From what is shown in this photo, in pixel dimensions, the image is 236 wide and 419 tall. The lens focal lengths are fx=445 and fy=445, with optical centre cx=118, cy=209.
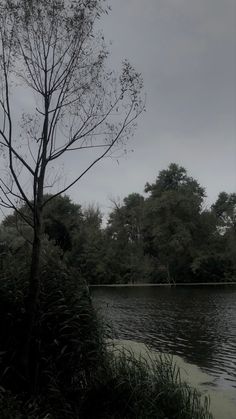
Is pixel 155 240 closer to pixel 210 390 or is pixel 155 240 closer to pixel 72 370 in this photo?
pixel 210 390

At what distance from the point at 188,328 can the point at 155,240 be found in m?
43.0

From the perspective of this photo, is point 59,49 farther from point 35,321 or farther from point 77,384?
point 77,384

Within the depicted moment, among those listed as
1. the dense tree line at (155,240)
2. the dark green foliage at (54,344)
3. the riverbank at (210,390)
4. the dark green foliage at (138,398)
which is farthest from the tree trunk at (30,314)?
the dense tree line at (155,240)

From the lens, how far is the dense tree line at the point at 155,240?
6166 cm

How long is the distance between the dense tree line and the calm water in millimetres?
26798

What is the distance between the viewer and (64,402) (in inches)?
236

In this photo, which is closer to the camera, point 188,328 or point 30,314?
point 30,314

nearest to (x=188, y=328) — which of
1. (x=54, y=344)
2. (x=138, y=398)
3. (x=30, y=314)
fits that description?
(x=138, y=398)

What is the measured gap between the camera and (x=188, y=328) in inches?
842

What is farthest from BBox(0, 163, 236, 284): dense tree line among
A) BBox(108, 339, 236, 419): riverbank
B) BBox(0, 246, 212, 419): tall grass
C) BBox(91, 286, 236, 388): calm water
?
BBox(0, 246, 212, 419): tall grass

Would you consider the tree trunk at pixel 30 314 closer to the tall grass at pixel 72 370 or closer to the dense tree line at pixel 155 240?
the tall grass at pixel 72 370

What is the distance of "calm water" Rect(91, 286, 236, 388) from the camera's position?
1377cm

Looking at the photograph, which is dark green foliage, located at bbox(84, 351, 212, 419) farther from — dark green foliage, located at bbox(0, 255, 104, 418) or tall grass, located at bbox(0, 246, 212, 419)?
dark green foliage, located at bbox(0, 255, 104, 418)

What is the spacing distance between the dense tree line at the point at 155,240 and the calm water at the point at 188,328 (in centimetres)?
2680
